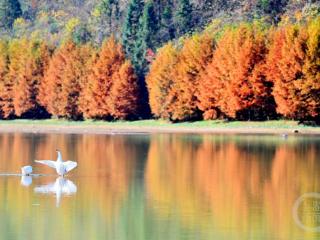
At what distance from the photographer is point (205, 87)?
100250 mm

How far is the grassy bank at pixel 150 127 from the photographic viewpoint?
8862 centimetres

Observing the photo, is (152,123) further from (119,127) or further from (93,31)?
(93,31)

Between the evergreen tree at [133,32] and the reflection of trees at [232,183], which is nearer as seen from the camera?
the reflection of trees at [232,183]

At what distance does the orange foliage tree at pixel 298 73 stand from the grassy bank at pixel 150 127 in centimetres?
165

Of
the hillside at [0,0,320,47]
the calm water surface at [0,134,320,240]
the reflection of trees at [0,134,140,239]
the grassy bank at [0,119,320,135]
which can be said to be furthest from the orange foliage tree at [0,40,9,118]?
the calm water surface at [0,134,320,240]

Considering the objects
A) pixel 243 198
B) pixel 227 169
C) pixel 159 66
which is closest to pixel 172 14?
pixel 159 66

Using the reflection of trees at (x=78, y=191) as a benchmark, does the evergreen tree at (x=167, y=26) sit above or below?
above

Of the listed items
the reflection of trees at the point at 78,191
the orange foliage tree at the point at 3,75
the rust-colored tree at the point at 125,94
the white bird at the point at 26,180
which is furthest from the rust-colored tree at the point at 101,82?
the white bird at the point at 26,180

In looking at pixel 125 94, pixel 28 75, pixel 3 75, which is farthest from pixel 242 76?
pixel 3 75

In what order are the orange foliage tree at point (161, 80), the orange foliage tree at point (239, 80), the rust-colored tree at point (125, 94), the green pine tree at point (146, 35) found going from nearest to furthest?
the orange foliage tree at point (239, 80) → the orange foliage tree at point (161, 80) → the rust-colored tree at point (125, 94) → the green pine tree at point (146, 35)

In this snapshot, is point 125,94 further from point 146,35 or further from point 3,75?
point 146,35

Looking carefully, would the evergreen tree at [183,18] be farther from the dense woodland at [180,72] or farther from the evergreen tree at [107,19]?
the evergreen tree at [107,19]

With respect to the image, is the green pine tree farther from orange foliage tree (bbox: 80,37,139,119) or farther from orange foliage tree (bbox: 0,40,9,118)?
orange foliage tree (bbox: 0,40,9,118)

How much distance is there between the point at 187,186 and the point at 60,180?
5.45 m
